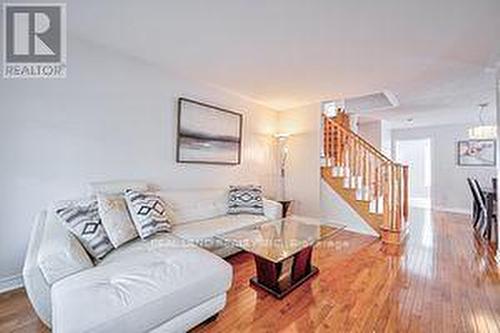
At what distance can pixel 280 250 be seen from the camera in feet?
6.84

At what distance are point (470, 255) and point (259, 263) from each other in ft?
9.22

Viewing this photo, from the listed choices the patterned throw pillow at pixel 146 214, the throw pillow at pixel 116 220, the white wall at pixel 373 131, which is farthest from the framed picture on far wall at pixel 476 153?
the throw pillow at pixel 116 220

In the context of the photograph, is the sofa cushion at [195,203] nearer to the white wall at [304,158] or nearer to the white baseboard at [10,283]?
the white baseboard at [10,283]

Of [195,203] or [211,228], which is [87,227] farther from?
[195,203]

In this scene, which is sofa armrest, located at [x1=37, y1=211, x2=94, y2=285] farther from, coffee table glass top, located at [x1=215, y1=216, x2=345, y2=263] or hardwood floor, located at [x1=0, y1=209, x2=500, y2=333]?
coffee table glass top, located at [x1=215, y1=216, x2=345, y2=263]

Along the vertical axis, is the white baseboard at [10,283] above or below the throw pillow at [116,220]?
below

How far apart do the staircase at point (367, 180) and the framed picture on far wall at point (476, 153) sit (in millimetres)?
3576

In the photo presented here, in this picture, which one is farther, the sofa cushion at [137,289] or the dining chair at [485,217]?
the dining chair at [485,217]

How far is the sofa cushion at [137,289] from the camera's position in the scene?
1157 millimetres

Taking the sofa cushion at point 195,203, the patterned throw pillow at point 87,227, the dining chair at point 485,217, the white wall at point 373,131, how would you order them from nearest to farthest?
the patterned throw pillow at point 87,227 < the sofa cushion at point 195,203 < the dining chair at point 485,217 < the white wall at point 373,131

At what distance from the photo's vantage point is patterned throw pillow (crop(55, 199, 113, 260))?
179cm

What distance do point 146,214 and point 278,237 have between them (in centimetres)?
125

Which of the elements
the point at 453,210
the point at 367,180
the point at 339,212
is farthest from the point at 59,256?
the point at 453,210

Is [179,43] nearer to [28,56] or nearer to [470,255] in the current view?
[28,56]
